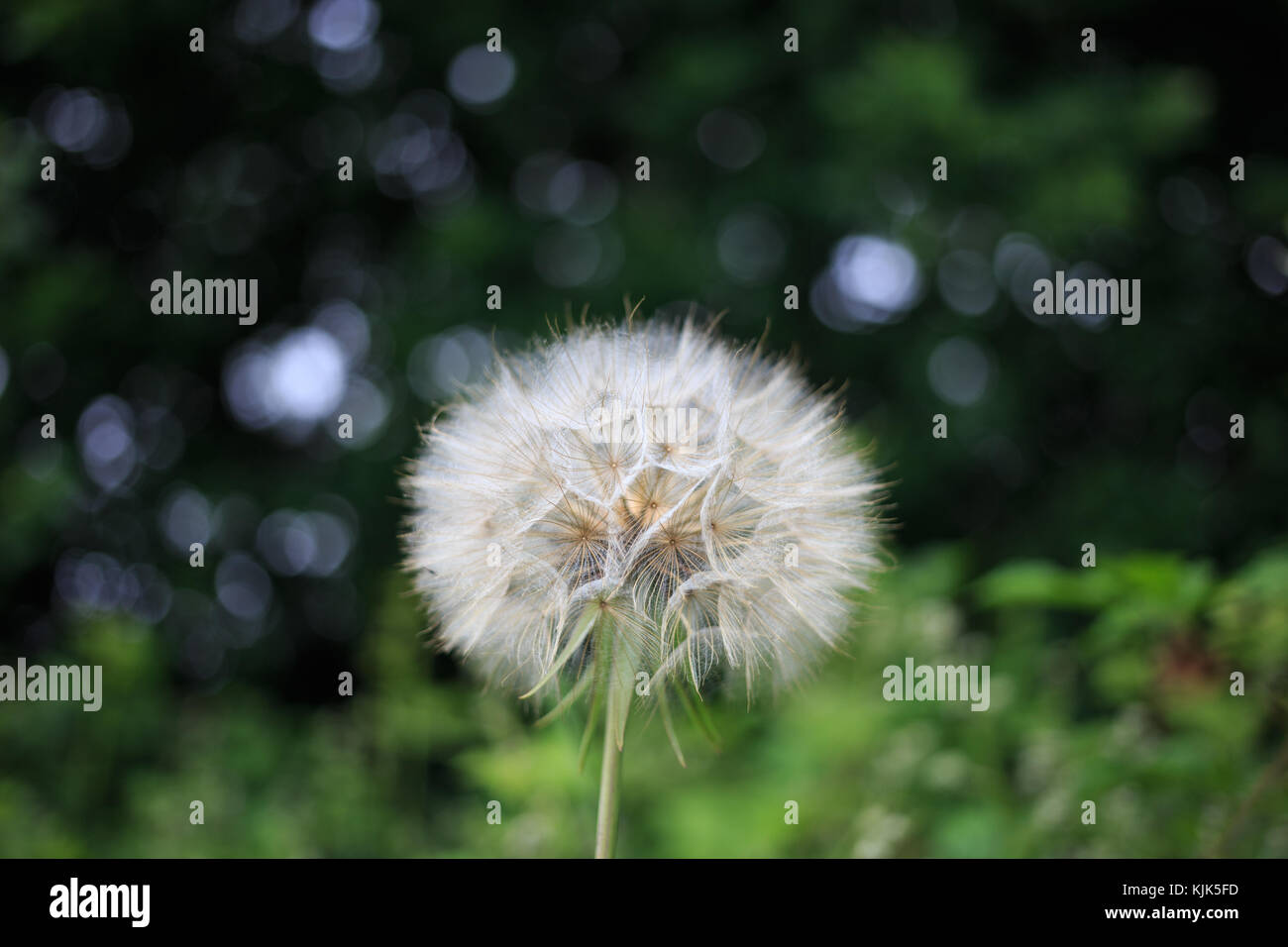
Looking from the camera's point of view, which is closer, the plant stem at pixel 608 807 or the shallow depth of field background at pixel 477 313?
the plant stem at pixel 608 807

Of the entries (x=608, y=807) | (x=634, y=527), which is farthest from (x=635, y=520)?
(x=608, y=807)

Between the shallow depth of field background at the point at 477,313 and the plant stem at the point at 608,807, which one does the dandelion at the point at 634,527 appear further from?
the shallow depth of field background at the point at 477,313

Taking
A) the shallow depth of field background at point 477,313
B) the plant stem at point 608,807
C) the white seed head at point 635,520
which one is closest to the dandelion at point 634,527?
the white seed head at point 635,520

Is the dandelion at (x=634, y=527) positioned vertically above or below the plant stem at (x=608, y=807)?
above

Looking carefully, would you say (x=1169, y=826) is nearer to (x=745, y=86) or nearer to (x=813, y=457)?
(x=813, y=457)

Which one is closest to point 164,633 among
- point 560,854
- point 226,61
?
point 226,61

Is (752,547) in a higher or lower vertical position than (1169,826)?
higher
